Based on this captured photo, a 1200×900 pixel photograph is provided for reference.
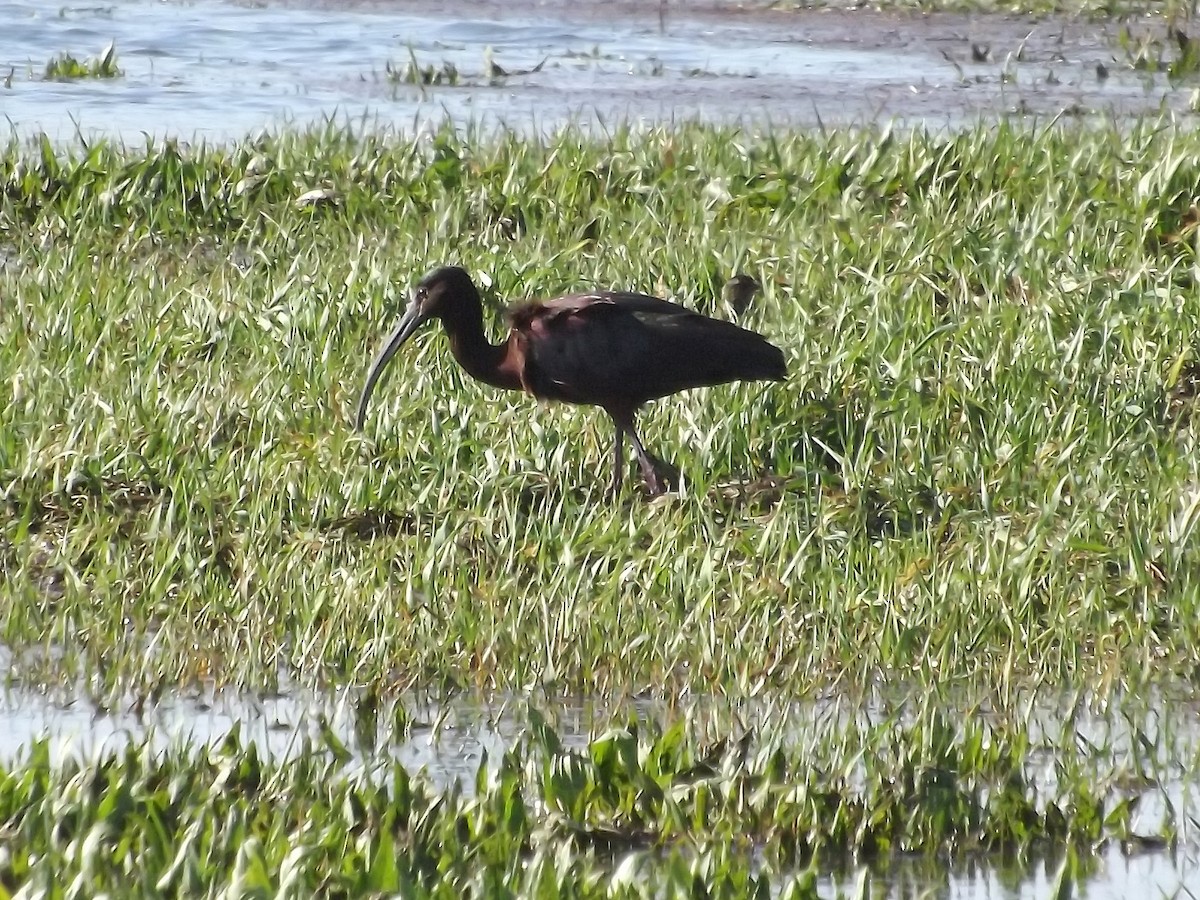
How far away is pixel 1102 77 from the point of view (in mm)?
13617

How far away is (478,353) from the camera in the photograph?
6.96 metres

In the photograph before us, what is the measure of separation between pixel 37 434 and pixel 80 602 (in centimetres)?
122

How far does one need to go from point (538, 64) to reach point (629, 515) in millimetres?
8460

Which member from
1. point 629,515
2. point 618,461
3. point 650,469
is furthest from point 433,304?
point 629,515

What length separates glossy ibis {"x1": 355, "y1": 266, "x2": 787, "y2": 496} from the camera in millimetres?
6547

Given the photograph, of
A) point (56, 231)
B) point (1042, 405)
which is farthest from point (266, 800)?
point (56, 231)

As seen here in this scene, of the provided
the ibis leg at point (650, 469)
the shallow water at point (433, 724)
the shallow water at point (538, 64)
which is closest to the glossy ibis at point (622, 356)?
the ibis leg at point (650, 469)

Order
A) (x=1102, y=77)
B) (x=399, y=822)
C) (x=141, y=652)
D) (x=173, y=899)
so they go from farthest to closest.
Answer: (x=1102, y=77), (x=141, y=652), (x=399, y=822), (x=173, y=899)

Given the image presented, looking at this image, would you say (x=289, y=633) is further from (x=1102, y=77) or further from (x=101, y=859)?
(x=1102, y=77)

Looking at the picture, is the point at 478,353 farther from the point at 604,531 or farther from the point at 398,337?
the point at 604,531

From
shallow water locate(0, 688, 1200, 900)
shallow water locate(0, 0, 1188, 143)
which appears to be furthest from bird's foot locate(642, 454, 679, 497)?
shallow water locate(0, 0, 1188, 143)

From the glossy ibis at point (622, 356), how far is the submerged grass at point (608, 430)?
0.60 feet

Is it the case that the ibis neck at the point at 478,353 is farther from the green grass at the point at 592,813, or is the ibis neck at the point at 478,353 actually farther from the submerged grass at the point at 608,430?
the green grass at the point at 592,813

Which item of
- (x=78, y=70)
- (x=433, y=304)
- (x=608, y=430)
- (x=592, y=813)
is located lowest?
(x=78, y=70)
